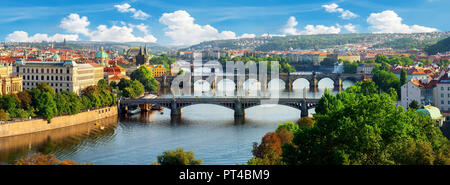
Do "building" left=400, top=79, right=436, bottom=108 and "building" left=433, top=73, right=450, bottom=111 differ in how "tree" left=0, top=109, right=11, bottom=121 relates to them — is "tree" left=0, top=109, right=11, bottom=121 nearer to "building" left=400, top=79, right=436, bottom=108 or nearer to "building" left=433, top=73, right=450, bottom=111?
"building" left=400, top=79, right=436, bottom=108

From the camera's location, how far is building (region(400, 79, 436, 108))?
33.7 m

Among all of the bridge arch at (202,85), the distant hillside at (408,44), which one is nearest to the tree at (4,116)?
the bridge arch at (202,85)

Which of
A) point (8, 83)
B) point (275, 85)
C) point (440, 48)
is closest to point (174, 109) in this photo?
point (8, 83)

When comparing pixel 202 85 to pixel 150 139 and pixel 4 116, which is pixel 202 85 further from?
pixel 4 116

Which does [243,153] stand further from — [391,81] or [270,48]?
[270,48]

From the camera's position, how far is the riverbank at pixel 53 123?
28.2 metres

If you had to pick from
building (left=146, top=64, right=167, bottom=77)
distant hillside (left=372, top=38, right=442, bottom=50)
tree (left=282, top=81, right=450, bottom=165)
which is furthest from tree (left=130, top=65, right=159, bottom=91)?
distant hillside (left=372, top=38, right=442, bottom=50)

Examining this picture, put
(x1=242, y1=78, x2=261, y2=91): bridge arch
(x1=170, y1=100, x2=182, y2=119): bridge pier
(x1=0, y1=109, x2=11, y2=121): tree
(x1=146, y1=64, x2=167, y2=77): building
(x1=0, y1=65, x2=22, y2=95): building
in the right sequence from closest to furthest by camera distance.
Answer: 1. (x1=0, y1=109, x2=11, y2=121): tree
2. (x1=0, y1=65, x2=22, y2=95): building
3. (x1=170, y1=100, x2=182, y2=119): bridge pier
4. (x1=242, y1=78, x2=261, y2=91): bridge arch
5. (x1=146, y1=64, x2=167, y2=77): building

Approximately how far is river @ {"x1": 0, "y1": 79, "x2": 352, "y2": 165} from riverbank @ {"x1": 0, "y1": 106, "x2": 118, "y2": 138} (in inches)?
16.0

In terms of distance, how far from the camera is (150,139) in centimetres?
2805

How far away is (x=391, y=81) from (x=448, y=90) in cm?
1620
